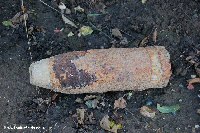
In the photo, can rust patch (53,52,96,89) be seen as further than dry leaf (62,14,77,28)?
No

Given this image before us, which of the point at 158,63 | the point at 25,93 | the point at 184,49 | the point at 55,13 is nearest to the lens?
the point at 158,63

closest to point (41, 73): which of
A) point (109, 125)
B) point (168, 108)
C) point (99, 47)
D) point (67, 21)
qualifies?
point (109, 125)

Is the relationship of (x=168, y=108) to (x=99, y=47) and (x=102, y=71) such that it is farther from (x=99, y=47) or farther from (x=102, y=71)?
(x=99, y=47)

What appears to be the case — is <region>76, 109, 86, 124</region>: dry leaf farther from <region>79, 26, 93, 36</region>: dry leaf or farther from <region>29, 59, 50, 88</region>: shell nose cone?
<region>79, 26, 93, 36</region>: dry leaf

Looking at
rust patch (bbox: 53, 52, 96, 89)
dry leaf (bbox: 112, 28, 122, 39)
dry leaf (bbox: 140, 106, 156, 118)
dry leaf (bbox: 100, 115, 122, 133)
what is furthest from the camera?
dry leaf (bbox: 112, 28, 122, 39)

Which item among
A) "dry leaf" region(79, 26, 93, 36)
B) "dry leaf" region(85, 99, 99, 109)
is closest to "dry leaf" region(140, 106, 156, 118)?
"dry leaf" region(85, 99, 99, 109)

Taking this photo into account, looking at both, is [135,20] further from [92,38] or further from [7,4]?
[7,4]

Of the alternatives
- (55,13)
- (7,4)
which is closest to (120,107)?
(55,13)
